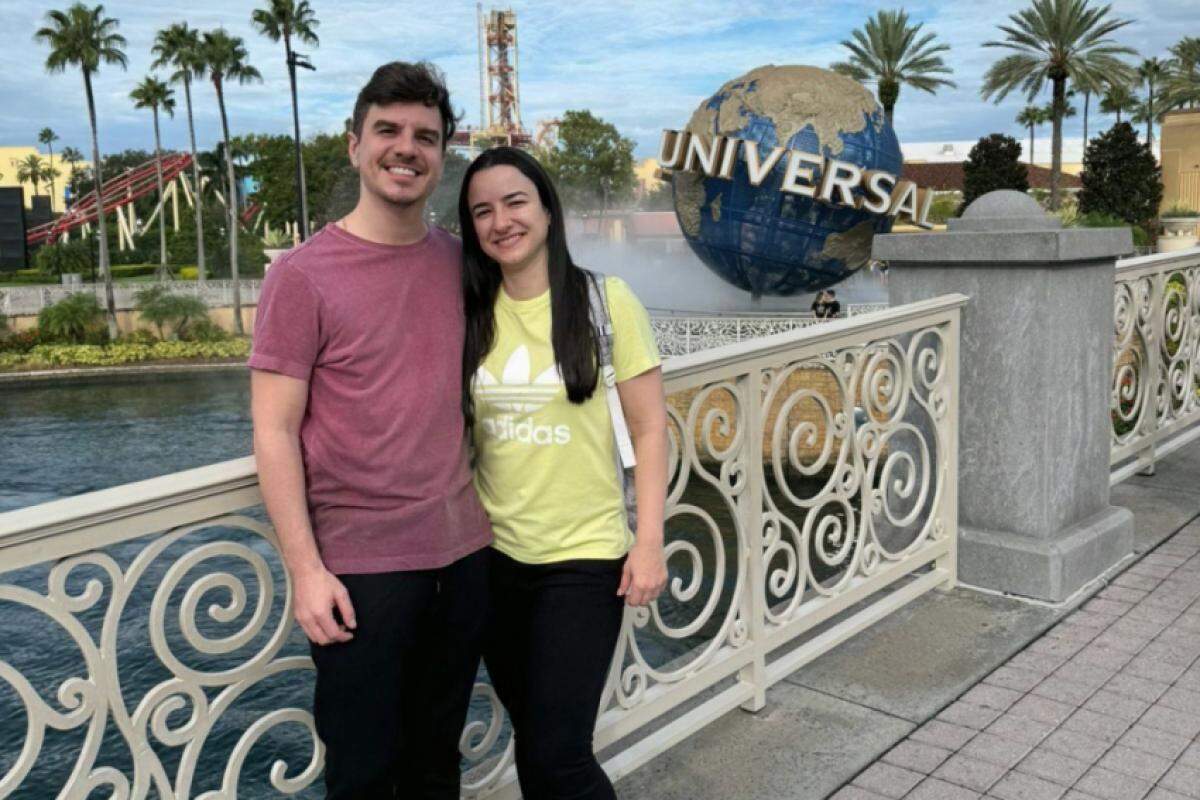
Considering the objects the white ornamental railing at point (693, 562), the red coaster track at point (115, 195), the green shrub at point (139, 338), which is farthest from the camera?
the red coaster track at point (115, 195)

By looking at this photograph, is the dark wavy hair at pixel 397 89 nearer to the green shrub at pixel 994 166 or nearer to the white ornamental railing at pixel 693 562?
the white ornamental railing at pixel 693 562

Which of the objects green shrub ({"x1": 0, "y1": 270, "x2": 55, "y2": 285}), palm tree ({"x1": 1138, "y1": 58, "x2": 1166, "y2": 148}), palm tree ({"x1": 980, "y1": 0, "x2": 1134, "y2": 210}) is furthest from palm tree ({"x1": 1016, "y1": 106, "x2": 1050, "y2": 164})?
green shrub ({"x1": 0, "y1": 270, "x2": 55, "y2": 285})

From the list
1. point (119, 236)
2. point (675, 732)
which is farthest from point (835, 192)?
point (119, 236)

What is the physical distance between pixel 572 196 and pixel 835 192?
47736 millimetres

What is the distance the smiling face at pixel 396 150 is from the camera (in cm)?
179

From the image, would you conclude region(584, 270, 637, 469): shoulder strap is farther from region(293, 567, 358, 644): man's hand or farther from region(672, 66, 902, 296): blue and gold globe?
region(672, 66, 902, 296): blue and gold globe

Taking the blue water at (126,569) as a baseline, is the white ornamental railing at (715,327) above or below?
above

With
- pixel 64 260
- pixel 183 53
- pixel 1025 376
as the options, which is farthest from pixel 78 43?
pixel 1025 376

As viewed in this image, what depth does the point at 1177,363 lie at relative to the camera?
547 centimetres

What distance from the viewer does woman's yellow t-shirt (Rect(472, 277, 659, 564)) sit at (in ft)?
6.37

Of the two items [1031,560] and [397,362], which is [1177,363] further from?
[397,362]

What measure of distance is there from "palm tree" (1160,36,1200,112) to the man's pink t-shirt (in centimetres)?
6279

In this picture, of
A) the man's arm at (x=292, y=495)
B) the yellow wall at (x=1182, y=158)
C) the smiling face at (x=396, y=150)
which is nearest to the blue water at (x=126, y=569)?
the man's arm at (x=292, y=495)

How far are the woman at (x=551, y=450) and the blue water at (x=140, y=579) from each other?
2.73 feet
